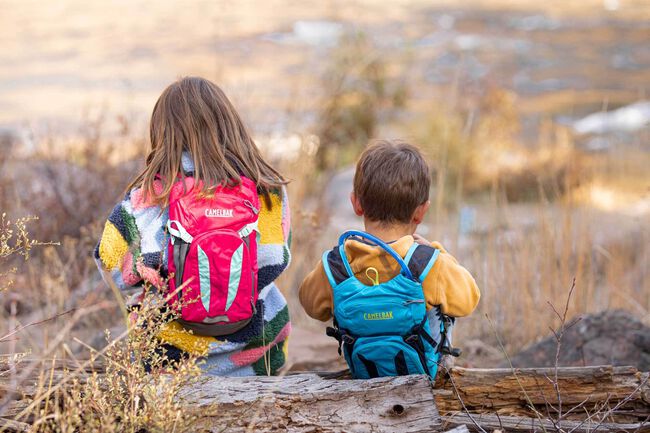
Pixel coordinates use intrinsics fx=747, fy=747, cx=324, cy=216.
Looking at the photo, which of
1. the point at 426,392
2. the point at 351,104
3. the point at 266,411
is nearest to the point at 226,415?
the point at 266,411

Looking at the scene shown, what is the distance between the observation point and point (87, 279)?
4977mm

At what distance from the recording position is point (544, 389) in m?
2.77

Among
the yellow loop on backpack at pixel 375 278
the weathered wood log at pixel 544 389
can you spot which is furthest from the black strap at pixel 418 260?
the weathered wood log at pixel 544 389

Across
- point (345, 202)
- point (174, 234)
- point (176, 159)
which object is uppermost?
point (176, 159)

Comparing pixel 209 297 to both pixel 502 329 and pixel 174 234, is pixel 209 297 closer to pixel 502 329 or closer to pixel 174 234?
pixel 174 234

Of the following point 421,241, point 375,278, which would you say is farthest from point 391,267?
point 421,241

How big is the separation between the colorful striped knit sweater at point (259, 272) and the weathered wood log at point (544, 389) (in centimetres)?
75

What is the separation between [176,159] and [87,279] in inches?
95.4

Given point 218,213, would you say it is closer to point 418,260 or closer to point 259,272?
point 259,272

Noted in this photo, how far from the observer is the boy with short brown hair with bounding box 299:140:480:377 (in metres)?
2.57

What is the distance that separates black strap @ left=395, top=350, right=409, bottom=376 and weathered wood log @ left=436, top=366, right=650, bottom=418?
163 millimetres

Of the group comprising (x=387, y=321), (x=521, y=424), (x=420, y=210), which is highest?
(x=420, y=210)

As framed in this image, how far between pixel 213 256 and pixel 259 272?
401 mm

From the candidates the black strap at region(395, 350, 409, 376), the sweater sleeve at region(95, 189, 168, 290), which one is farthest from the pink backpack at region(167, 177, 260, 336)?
the black strap at region(395, 350, 409, 376)
